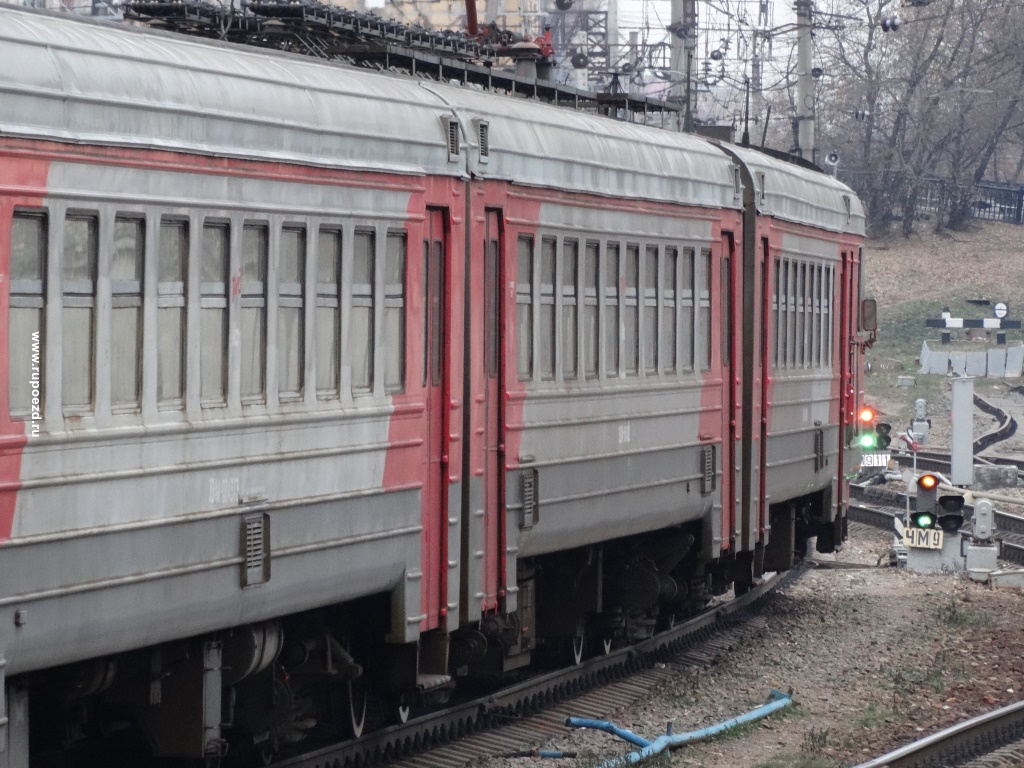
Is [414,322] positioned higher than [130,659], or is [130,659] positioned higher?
[414,322]

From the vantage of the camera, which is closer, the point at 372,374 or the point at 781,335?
the point at 372,374

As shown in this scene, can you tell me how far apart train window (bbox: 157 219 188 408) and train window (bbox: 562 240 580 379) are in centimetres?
412

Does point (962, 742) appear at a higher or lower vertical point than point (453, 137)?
lower

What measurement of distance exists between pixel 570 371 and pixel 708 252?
261cm

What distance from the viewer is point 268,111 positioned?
8539 millimetres

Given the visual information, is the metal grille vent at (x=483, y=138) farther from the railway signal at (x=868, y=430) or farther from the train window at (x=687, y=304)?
the railway signal at (x=868, y=430)

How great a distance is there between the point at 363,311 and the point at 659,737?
11.8 ft

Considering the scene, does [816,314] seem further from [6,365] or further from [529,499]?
[6,365]

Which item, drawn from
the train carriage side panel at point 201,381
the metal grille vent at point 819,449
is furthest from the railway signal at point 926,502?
the train carriage side panel at point 201,381

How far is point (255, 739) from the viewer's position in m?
9.62

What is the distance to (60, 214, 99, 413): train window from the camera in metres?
7.27

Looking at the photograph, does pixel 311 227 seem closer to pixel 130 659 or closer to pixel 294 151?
pixel 294 151

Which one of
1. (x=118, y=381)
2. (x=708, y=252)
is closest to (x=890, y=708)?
(x=708, y=252)

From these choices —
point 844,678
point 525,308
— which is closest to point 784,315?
point 844,678
